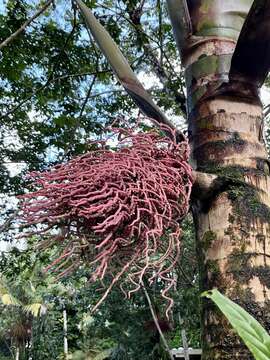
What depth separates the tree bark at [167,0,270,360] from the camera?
2.96ft

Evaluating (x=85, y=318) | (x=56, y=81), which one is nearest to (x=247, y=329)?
(x=56, y=81)

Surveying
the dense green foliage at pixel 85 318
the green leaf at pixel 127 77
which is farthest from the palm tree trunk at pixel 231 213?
the dense green foliage at pixel 85 318

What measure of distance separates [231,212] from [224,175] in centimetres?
8

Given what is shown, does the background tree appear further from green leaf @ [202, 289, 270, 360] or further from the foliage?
the foliage

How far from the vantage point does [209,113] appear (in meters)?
1.13

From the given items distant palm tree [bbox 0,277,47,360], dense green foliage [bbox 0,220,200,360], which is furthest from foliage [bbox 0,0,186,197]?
distant palm tree [bbox 0,277,47,360]

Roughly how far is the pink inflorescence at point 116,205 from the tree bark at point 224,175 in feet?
0.28

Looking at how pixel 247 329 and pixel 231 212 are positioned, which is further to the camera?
pixel 231 212

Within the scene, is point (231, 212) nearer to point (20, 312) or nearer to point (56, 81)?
point (56, 81)

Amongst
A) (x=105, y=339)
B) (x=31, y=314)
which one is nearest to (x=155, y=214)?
(x=105, y=339)

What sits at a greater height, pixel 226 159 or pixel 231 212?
pixel 226 159

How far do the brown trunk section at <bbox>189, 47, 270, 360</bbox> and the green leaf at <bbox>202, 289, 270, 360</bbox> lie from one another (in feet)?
1.44

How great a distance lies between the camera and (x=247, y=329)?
1.42ft

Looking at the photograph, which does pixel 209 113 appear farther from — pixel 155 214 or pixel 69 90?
pixel 69 90
